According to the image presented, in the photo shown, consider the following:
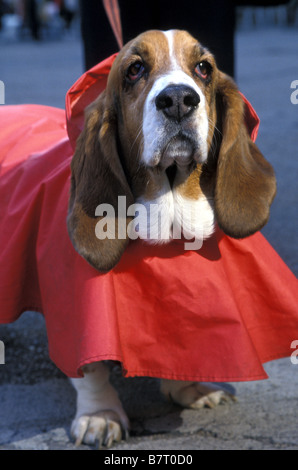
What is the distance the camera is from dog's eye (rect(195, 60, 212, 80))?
239 centimetres

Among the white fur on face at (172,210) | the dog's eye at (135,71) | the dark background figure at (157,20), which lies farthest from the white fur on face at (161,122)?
the dark background figure at (157,20)

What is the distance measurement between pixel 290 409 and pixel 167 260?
774mm

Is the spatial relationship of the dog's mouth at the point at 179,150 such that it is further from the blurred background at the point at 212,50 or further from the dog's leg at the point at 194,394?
the blurred background at the point at 212,50

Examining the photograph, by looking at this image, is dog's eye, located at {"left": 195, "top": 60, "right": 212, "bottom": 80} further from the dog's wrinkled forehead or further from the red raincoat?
the red raincoat

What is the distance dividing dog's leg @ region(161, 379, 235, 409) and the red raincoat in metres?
0.33

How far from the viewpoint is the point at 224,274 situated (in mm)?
2426

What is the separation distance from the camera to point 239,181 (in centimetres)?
235

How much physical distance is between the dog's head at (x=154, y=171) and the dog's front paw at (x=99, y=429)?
0.60 m

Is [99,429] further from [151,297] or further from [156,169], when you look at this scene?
[156,169]

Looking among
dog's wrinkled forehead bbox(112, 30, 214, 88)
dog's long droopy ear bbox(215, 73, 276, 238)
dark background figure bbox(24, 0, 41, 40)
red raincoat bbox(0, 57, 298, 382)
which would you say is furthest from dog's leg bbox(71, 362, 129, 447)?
dark background figure bbox(24, 0, 41, 40)

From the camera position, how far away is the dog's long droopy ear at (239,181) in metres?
2.32

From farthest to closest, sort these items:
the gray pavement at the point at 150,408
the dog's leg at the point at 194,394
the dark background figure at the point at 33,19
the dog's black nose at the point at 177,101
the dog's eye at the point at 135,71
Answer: the dark background figure at the point at 33,19 → the dog's leg at the point at 194,394 → the gray pavement at the point at 150,408 → the dog's eye at the point at 135,71 → the dog's black nose at the point at 177,101

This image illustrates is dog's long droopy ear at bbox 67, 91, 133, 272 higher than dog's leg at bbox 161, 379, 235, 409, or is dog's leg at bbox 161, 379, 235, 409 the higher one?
dog's long droopy ear at bbox 67, 91, 133, 272
